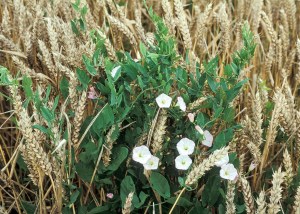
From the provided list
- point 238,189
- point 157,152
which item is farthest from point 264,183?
point 157,152

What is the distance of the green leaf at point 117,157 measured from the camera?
1266 millimetres

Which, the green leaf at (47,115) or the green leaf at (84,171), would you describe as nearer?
the green leaf at (47,115)

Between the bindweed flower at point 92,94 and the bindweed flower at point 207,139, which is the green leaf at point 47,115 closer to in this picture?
the bindweed flower at point 92,94

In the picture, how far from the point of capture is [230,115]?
1304mm

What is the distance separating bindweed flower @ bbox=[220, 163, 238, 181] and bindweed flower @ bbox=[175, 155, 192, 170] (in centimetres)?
8

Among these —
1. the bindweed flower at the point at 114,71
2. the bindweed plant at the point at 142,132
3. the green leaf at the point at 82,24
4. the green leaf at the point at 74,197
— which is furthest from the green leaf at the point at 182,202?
the green leaf at the point at 82,24

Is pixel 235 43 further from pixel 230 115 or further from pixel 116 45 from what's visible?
pixel 230 115

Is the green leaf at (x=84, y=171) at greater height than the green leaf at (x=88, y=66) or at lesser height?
lesser

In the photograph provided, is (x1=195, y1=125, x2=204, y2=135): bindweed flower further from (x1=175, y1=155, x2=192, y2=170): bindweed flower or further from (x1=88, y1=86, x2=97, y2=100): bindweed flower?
(x1=88, y1=86, x2=97, y2=100): bindweed flower

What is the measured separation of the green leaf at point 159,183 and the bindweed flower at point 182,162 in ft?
0.16

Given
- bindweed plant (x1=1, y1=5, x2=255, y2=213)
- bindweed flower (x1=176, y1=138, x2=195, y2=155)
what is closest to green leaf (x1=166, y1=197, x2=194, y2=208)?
bindweed plant (x1=1, y1=5, x2=255, y2=213)

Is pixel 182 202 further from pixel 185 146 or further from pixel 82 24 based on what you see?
pixel 82 24

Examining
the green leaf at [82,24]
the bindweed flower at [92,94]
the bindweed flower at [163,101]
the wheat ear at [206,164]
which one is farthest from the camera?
the green leaf at [82,24]

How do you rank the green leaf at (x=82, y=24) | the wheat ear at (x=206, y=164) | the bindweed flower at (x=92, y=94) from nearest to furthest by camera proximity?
the wheat ear at (x=206, y=164)
the bindweed flower at (x=92, y=94)
the green leaf at (x=82, y=24)
